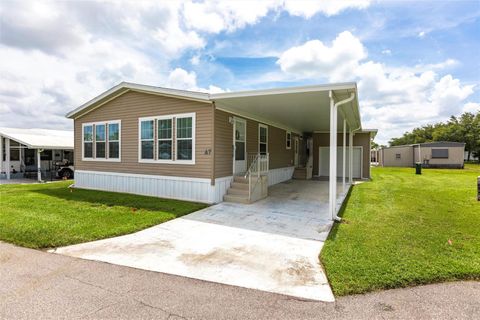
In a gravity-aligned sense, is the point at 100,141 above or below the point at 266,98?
below

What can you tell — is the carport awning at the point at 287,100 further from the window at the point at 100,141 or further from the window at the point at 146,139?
A: the window at the point at 100,141

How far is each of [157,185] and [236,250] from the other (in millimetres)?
5394

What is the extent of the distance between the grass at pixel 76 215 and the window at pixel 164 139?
4.85 ft

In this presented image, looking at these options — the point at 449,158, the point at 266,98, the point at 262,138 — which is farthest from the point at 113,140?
the point at 449,158

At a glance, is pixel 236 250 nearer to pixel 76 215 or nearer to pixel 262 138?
pixel 76 215

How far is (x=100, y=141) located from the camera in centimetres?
1054

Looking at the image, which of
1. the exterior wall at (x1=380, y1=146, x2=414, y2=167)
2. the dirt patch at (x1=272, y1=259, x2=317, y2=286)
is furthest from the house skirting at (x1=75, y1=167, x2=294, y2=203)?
the exterior wall at (x1=380, y1=146, x2=414, y2=167)

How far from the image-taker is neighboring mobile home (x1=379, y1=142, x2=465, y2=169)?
24938mm

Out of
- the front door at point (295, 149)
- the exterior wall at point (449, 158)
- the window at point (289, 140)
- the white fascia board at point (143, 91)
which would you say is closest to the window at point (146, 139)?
the white fascia board at point (143, 91)

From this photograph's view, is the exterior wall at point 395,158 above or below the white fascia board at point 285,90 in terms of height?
below

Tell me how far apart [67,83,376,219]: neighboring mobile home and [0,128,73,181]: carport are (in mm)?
5194

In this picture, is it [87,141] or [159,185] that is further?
[87,141]

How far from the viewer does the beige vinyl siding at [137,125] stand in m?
7.91

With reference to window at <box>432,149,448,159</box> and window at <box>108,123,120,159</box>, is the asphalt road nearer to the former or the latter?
window at <box>108,123,120,159</box>
